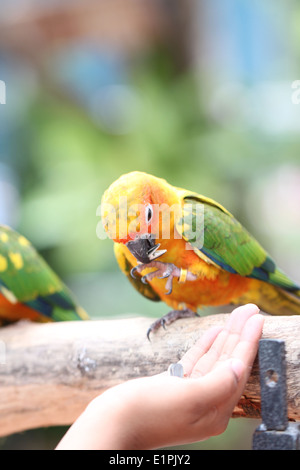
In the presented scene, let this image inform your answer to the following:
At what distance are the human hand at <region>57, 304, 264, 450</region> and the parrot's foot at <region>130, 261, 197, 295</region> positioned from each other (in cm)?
14

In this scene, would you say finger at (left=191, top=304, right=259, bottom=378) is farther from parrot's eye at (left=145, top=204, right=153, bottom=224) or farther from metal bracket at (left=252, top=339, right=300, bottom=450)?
parrot's eye at (left=145, top=204, right=153, bottom=224)

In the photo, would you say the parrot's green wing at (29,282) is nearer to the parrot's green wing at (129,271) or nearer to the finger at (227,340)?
the parrot's green wing at (129,271)

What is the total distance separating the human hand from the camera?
1.97 ft

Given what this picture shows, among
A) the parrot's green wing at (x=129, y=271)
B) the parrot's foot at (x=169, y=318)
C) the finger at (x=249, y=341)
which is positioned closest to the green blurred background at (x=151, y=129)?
the parrot's green wing at (x=129, y=271)

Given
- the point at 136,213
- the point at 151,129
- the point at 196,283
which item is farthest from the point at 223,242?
the point at 151,129

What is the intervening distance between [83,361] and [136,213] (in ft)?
1.12

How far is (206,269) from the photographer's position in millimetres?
831

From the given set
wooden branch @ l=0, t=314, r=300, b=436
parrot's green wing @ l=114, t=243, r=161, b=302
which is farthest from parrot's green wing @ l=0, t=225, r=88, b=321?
parrot's green wing @ l=114, t=243, r=161, b=302

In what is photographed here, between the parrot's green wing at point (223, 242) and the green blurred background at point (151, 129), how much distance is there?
0.15 meters

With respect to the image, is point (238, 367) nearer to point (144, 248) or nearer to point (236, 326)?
point (236, 326)

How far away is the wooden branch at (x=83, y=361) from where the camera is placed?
2.50ft

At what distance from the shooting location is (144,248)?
0.74 meters
